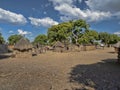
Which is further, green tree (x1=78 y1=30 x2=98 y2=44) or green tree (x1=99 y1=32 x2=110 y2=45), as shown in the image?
green tree (x1=99 y1=32 x2=110 y2=45)

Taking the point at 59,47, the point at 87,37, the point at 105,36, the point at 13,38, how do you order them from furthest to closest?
the point at 13,38 → the point at 105,36 → the point at 87,37 → the point at 59,47

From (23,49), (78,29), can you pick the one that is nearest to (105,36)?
(78,29)

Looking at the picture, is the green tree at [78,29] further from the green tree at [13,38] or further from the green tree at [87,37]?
the green tree at [13,38]

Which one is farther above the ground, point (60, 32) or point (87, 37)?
point (60, 32)

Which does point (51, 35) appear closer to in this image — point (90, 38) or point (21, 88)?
point (90, 38)

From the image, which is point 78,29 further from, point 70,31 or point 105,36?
point 105,36

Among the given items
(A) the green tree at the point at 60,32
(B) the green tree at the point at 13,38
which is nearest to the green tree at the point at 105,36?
(A) the green tree at the point at 60,32

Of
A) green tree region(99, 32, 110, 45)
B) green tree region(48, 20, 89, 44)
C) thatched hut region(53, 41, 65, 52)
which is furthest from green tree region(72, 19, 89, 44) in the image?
green tree region(99, 32, 110, 45)

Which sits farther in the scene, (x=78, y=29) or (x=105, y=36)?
(x=105, y=36)

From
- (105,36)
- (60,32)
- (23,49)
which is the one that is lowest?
(23,49)

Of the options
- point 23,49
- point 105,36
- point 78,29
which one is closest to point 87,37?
point 78,29

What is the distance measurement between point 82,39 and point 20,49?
32.8m

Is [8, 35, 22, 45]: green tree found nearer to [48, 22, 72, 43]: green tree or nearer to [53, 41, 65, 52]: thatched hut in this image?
[48, 22, 72, 43]: green tree

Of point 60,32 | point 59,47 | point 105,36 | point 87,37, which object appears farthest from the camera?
point 105,36
